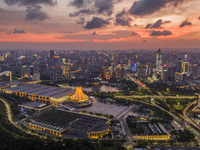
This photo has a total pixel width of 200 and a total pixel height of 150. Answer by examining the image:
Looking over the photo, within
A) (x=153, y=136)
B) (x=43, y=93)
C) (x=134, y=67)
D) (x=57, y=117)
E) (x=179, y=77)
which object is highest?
(x=134, y=67)

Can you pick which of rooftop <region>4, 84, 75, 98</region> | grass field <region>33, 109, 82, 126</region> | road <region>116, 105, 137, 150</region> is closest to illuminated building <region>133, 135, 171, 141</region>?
road <region>116, 105, 137, 150</region>

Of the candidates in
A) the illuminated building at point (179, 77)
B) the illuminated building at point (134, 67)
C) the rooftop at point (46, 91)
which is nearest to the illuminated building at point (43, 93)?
the rooftop at point (46, 91)

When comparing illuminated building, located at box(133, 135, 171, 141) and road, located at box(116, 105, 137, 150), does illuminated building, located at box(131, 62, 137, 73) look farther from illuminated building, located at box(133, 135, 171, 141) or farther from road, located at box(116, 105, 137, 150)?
illuminated building, located at box(133, 135, 171, 141)

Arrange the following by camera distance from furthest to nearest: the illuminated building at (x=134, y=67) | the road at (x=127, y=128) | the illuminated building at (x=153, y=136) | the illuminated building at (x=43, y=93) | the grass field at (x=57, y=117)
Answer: the illuminated building at (x=134, y=67)
the illuminated building at (x=43, y=93)
the grass field at (x=57, y=117)
the illuminated building at (x=153, y=136)
the road at (x=127, y=128)

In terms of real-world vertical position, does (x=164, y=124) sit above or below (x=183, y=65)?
below

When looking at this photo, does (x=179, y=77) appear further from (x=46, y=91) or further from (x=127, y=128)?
(x=127, y=128)

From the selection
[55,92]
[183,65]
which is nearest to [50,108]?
[55,92]

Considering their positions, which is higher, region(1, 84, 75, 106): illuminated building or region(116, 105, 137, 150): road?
region(1, 84, 75, 106): illuminated building

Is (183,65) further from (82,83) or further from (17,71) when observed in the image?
(17,71)

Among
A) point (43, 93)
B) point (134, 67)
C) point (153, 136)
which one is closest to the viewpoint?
point (153, 136)

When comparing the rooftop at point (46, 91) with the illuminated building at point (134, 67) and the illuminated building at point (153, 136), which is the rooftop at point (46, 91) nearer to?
the illuminated building at point (153, 136)

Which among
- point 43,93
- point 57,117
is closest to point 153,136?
point 57,117
